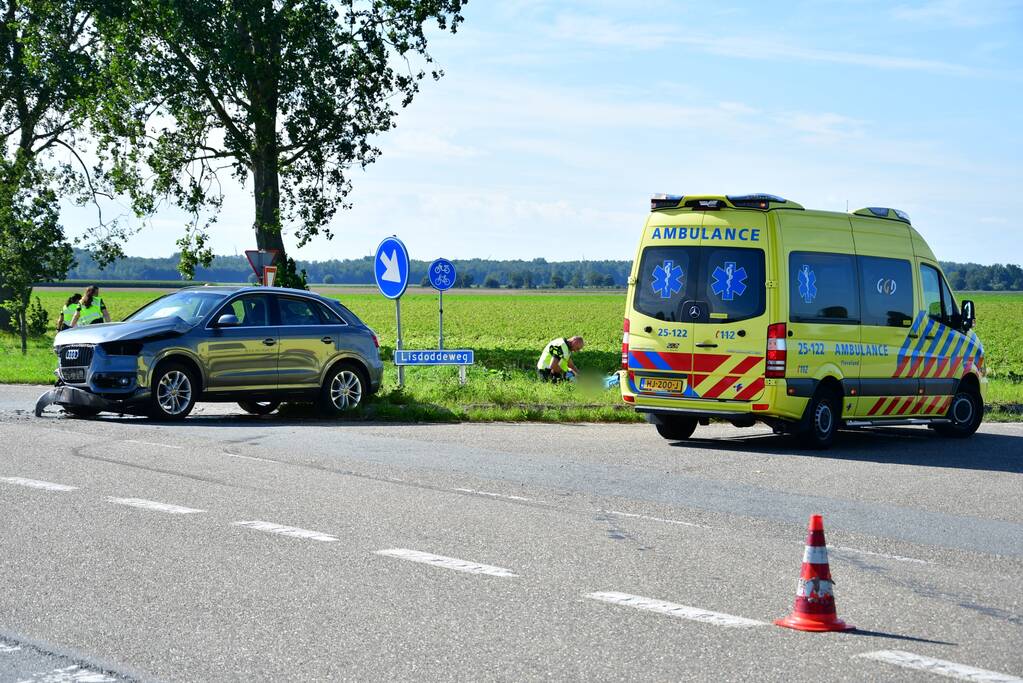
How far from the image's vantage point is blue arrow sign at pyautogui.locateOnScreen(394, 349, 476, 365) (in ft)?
63.0

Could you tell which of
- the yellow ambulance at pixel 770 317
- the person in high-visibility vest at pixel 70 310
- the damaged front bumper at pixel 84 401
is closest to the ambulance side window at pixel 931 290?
the yellow ambulance at pixel 770 317

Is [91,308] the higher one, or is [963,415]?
[91,308]

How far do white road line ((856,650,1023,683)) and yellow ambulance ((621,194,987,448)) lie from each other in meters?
8.60

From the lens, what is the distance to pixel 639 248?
50.1 feet

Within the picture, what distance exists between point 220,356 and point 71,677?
11925 mm

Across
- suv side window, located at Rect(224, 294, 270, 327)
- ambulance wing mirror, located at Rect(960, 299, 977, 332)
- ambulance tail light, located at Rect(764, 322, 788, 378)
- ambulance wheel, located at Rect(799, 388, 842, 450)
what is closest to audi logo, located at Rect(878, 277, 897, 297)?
ambulance wheel, located at Rect(799, 388, 842, 450)

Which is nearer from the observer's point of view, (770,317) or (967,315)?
(770,317)

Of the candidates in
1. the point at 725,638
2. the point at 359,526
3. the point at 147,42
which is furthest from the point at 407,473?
the point at 147,42

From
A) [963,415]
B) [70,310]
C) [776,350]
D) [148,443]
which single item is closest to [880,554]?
[776,350]

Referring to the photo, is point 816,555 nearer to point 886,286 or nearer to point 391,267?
point 886,286

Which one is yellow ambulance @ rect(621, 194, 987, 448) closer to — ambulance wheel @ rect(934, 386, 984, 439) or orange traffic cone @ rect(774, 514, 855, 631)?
ambulance wheel @ rect(934, 386, 984, 439)

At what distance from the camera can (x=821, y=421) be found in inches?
590

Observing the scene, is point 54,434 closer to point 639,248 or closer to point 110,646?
point 639,248

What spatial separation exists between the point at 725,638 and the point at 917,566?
7.87 ft
